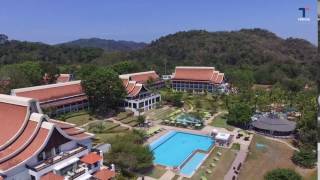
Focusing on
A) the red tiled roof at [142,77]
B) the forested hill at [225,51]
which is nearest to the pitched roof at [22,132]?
the red tiled roof at [142,77]

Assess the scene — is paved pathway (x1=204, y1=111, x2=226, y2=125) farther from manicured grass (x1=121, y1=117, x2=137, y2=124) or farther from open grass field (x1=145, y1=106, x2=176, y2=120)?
manicured grass (x1=121, y1=117, x2=137, y2=124)

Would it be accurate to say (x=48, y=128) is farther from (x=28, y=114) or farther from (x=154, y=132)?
(x=154, y=132)

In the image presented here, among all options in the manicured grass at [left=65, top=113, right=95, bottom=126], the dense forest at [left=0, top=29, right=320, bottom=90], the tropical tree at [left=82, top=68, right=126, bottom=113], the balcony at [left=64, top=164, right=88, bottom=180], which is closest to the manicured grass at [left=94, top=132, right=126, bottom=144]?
the manicured grass at [left=65, top=113, right=95, bottom=126]

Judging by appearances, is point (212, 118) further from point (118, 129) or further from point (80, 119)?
point (80, 119)

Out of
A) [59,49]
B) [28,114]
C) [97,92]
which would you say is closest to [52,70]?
[97,92]

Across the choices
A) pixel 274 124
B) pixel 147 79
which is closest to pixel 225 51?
pixel 147 79

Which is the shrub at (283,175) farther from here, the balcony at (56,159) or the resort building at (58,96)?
the resort building at (58,96)
